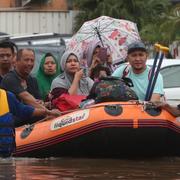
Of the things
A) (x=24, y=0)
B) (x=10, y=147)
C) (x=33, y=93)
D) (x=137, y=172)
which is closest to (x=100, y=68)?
(x=33, y=93)

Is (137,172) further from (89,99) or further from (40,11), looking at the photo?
(40,11)

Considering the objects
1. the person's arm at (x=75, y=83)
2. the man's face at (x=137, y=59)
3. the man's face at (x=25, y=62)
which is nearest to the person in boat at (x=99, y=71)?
the person's arm at (x=75, y=83)

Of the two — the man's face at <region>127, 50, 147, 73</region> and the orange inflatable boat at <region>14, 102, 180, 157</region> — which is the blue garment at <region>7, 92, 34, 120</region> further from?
the man's face at <region>127, 50, 147, 73</region>

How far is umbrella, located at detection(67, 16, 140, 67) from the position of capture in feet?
45.3

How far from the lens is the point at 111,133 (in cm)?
1027

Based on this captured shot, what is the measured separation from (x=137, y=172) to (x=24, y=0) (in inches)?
1112

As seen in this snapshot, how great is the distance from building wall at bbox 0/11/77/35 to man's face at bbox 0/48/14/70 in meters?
21.6

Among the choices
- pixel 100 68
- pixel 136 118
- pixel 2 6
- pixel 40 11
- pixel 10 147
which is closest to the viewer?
pixel 10 147

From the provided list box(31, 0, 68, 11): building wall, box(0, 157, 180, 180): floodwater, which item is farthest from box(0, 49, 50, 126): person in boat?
box(31, 0, 68, 11): building wall

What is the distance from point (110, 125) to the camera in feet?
33.7

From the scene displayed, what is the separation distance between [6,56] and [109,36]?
3728 mm

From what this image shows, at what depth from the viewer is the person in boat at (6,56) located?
34.6 feet

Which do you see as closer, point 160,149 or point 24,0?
point 160,149

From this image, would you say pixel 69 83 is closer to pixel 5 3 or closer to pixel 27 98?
pixel 27 98
